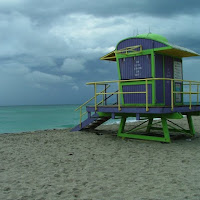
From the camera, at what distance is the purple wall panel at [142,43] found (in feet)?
36.3

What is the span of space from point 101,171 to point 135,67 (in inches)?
229

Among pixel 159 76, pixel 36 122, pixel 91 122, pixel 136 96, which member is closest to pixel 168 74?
pixel 159 76

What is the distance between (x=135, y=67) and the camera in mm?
11773

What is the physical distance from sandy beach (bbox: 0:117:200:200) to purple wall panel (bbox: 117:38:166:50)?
13.0 feet

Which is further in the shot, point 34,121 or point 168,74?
point 34,121

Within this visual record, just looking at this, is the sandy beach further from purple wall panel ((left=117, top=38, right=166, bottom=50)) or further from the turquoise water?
the turquoise water

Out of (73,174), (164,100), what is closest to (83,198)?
(73,174)

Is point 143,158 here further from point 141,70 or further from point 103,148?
point 141,70

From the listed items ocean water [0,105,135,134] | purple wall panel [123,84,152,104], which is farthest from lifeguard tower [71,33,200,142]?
ocean water [0,105,135,134]

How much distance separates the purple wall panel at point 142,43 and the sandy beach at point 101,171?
3.96 meters

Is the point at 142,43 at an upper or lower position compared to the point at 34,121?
upper

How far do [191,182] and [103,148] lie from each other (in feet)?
15.5

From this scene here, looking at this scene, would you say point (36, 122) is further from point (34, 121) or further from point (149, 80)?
point (149, 80)

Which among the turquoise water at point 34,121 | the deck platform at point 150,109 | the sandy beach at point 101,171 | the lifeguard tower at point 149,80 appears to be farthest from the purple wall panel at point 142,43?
the turquoise water at point 34,121
